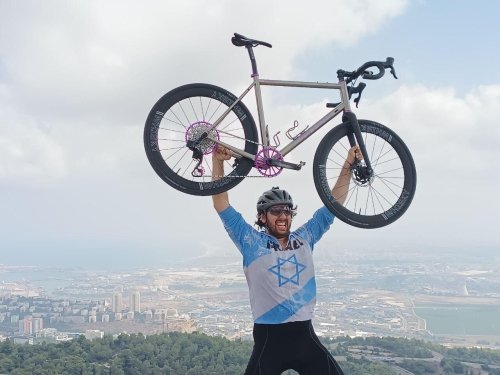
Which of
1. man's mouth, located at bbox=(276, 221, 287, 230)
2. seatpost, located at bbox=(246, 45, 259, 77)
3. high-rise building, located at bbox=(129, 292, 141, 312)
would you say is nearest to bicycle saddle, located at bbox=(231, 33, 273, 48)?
seatpost, located at bbox=(246, 45, 259, 77)

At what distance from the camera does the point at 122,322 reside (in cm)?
4391

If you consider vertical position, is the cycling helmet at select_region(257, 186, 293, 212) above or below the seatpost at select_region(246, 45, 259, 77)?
below

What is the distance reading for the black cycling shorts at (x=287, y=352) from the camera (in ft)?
10.4

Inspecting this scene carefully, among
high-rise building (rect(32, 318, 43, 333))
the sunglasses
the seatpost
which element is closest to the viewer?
the sunglasses

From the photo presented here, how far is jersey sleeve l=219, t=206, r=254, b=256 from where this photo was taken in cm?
343

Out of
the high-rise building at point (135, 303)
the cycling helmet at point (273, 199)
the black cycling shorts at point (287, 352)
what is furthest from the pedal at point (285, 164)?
the high-rise building at point (135, 303)

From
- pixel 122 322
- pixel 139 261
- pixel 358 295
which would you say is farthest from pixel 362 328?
pixel 139 261

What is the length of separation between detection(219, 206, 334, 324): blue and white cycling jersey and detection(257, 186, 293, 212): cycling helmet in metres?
0.17

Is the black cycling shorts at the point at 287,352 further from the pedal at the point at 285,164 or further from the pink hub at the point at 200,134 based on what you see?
the pink hub at the point at 200,134

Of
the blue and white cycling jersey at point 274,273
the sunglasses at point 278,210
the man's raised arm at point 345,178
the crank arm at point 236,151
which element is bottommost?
the blue and white cycling jersey at point 274,273

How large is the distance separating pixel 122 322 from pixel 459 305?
31.6 meters

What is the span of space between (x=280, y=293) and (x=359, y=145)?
4.41ft

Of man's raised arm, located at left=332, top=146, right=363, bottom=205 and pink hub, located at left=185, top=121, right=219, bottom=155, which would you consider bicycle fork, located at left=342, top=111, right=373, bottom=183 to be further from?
pink hub, located at left=185, top=121, right=219, bottom=155

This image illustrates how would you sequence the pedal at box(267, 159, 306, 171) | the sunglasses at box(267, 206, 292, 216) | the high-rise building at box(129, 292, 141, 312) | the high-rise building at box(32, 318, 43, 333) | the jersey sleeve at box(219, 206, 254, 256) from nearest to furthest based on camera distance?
the jersey sleeve at box(219, 206, 254, 256) → the sunglasses at box(267, 206, 292, 216) → the pedal at box(267, 159, 306, 171) → the high-rise building at box(32, 318, 43, 333) → the high-rise building at box(129, 292, 141, 312)
